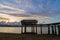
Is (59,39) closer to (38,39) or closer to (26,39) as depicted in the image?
(38,39)

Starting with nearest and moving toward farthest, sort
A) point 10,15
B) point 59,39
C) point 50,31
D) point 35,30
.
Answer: point 59,39
point 50,31
point 35,30
point 10,15

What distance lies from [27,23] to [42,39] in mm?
5471

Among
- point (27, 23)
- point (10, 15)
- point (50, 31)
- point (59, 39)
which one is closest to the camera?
point (59, 39)

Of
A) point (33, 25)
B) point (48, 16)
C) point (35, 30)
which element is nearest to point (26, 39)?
point (33, 25)

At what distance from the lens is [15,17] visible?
20.4 metres

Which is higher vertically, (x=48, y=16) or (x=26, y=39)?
(x=48, y=16)

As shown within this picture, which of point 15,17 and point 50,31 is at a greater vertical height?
point 15,17

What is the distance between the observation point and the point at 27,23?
10703 millimetres

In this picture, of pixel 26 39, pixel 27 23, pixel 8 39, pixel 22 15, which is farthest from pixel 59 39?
pixel 22 15

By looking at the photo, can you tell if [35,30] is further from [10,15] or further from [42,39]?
[10,15]

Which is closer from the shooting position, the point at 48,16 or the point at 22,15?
the point at 48,16

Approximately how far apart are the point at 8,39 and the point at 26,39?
785 mm

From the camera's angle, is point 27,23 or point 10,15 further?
point 10,15

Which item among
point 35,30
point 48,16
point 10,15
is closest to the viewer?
point 35,30
